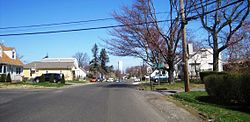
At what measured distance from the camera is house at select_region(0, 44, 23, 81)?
48.9 meters

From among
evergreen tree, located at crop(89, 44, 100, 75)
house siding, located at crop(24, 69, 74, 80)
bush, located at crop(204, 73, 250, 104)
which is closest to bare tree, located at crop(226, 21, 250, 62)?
bush, located at crop(204, 73, 250, 104)

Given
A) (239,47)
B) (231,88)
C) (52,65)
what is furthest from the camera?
(52,65)

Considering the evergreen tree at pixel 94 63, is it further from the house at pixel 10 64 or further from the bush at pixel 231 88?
the bush at pixel 231 88

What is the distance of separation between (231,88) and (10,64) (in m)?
41.5

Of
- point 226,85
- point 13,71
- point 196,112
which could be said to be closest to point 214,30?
point 226,85

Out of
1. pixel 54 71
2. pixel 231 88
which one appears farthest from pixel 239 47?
pixel 54 71

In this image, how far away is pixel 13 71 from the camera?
53406 mm

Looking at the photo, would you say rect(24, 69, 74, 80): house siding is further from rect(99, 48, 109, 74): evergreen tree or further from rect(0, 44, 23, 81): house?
rect(99, 48, 109, 74): evergreen tree

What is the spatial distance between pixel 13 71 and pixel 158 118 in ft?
151

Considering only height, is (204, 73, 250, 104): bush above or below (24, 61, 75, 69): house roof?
below

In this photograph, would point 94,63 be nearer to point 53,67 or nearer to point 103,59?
point 103,59

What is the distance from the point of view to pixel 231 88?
15.4 m

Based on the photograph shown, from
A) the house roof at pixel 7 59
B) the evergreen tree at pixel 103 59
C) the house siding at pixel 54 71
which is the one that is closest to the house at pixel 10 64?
the house roof at pixel 7 59

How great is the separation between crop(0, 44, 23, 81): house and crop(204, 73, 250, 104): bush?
36911 millimetres
